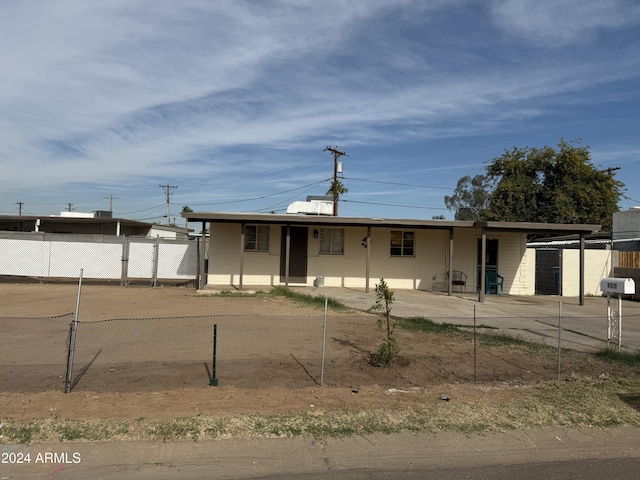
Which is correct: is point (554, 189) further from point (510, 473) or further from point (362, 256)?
Result: point (510, 473)

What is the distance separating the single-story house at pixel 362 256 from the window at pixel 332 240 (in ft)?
0.13

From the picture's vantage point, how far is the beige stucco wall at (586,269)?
21062 millimetres

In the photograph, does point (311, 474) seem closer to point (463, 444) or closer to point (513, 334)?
point (463, 444)

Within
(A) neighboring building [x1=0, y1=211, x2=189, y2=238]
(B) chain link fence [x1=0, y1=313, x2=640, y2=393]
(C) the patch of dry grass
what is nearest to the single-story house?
(B) chain link fence [x1=0, y1=313, x2=640, y2=393]

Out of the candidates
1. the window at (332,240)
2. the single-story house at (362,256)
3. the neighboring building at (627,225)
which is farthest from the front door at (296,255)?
the neighboring building at (627,225)

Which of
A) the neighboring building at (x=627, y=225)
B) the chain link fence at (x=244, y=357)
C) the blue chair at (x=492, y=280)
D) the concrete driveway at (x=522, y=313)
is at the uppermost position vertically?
the neighboring building at (x=627, y=225)

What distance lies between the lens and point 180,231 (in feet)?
115

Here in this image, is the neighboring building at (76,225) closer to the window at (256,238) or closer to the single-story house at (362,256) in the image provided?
the single-story house at (362,256)

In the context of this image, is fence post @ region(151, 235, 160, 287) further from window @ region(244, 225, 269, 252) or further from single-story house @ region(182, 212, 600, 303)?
window @ region(244, 225, 269, 252)

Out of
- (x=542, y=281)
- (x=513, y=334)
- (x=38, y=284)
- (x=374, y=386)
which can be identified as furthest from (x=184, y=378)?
(x=542, y=281)

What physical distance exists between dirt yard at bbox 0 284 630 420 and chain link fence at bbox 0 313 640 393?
18mm

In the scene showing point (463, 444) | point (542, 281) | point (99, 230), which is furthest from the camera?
point (99, 230)

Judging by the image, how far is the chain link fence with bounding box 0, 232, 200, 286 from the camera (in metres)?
20.6

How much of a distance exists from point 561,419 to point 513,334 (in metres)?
5.44
